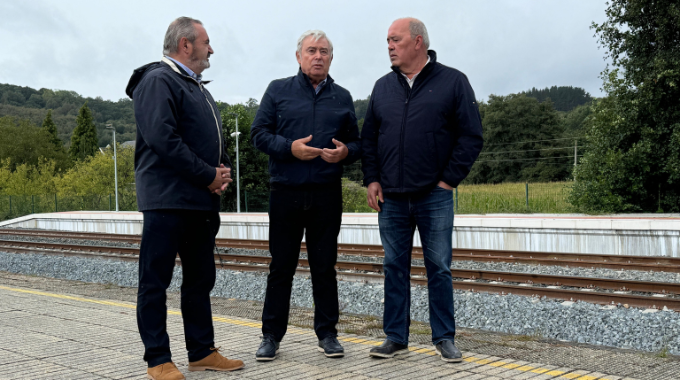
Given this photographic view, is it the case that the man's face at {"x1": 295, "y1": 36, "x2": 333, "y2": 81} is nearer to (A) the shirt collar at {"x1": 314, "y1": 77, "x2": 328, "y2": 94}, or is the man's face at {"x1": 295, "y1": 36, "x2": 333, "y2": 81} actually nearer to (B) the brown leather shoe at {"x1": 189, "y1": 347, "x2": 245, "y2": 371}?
(A) the shirt collar at {"x1": 314, "y1": 77, "x2": 328, "y2": 94}

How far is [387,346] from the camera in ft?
13.7

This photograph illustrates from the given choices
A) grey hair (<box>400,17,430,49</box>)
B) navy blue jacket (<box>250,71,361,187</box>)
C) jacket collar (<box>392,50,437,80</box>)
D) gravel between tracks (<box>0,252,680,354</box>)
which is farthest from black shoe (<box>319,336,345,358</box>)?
gravel between tracks (<box>0,252,680,354</box>)

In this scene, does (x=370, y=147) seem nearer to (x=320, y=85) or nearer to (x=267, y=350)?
(x=320, y=85)

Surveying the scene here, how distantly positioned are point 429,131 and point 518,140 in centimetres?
6904

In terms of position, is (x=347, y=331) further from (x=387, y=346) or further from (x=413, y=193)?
(x=413, y=193)

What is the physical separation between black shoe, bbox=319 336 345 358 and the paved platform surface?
2.0 inches

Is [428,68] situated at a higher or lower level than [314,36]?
lower

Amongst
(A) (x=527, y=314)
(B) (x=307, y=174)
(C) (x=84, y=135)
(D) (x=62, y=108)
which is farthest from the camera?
(D) (x=62, y=108)

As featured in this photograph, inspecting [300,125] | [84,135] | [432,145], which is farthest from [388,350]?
[84,135]

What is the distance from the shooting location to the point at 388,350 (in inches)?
163

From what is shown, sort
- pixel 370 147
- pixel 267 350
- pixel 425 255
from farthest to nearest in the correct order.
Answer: pixel 370 147
pixel 425 255
pixel 267 350

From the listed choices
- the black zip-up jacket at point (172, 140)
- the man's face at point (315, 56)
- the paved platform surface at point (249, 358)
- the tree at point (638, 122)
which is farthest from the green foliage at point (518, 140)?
the black zip-up jacket at point (172, 140)

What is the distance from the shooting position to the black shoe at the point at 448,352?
3.99 m

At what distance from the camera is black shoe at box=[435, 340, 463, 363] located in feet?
13.1
